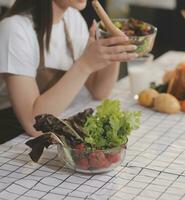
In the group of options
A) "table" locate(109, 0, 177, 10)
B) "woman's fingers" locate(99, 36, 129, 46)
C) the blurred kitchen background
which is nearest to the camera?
"woman's fingers" locate(99, 36, 129, 46)

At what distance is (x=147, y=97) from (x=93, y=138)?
59 cm

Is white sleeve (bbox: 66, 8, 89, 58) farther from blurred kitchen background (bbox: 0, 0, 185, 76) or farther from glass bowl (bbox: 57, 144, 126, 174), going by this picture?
blurred kitchen background (bbox: 0, 0, 185, 76)

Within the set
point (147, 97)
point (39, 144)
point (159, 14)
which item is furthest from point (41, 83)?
point (159, 14)

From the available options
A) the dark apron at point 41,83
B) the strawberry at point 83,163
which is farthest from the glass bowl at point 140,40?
the strawberry at point 83,163

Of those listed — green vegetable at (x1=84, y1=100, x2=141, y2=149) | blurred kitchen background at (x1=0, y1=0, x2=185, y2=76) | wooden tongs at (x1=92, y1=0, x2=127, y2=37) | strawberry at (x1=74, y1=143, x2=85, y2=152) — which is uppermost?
wooden tongs at (x1=92, y1=0, x2=127, y2=37)

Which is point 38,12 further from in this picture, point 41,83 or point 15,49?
point 41,83

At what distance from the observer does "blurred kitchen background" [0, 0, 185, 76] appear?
3674 mm

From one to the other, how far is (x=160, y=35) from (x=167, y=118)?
2.11 meters

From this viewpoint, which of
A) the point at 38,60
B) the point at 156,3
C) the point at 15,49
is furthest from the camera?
the point at 156,3

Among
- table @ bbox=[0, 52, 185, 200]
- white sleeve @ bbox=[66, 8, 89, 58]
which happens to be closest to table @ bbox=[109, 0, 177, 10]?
white sleeve @ bbox=[66, 8, 89, 58]

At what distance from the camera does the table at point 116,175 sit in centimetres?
129

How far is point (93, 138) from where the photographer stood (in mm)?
1341

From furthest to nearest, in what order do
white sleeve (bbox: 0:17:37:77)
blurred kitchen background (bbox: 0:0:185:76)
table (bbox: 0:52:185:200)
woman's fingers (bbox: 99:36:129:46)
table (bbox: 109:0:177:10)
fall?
1. table (bbox: 109:0:177:10)
2. blurred kitchen background (bbox: 0:0:185:76)
3. white sleeve (bbox: 0:17:37:77)
4. woman's fingers (bbox: 99:36:129:46)
5. table (bbox: 0:52:185:200)

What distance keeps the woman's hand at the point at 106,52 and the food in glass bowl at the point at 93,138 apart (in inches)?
11.0
